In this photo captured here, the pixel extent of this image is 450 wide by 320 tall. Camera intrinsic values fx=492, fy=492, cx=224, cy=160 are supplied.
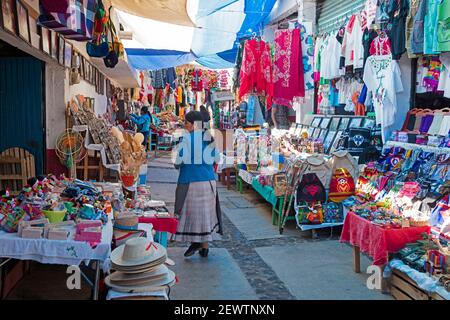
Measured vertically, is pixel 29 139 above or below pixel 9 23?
below

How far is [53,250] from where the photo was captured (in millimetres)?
3432

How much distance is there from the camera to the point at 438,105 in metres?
6.92

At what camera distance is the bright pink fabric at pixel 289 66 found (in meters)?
8.38

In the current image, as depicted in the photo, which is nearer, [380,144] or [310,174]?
[310,174]

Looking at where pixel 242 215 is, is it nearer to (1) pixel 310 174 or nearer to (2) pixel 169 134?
(1) pixel 310 174

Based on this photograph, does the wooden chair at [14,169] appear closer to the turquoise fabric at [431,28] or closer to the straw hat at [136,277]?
the straw hat at [136,277]

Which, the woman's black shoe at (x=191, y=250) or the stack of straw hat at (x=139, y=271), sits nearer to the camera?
the stack of straw hat at (x=139, y=271)

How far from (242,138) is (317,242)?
4080mm

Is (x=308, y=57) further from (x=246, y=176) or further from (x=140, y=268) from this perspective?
(x=140, y=268)

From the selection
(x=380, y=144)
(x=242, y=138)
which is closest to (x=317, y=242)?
(x=380, y=144)

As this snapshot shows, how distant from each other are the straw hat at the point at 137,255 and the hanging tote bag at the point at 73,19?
2.21m

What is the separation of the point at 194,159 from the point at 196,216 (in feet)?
2.10

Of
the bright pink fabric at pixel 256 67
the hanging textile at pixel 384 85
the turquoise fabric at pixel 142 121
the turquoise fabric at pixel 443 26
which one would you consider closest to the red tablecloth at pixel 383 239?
the turquoise fabric at pixel 443 26
